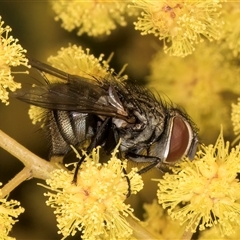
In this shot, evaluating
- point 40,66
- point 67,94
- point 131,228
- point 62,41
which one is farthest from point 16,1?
point 131,228

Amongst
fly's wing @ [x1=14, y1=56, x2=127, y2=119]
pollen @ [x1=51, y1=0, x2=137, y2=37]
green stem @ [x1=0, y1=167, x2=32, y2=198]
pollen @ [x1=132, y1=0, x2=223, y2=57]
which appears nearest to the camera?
fly's wing @ [x1=14, y1=56, x2=127, y2=119]

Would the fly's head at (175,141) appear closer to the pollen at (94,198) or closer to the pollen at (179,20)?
the pollen at (94,198)

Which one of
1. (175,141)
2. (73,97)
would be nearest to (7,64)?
(73,97)

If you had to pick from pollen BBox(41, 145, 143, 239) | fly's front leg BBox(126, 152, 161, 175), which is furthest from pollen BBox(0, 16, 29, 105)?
fly's front leg BBox(126, 152, 161, 175)

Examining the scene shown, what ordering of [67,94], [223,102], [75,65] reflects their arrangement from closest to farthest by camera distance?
[67,94] < [75,65] < [223,102]

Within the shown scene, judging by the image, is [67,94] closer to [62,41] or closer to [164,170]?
[164,170]

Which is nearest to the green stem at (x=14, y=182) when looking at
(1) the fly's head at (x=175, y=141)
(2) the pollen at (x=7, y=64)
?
(2) the pollen at (x=7, y=64)

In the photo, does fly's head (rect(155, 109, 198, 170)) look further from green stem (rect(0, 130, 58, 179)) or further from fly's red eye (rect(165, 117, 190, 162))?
green stem (rect(0, 130, 58, 179))
